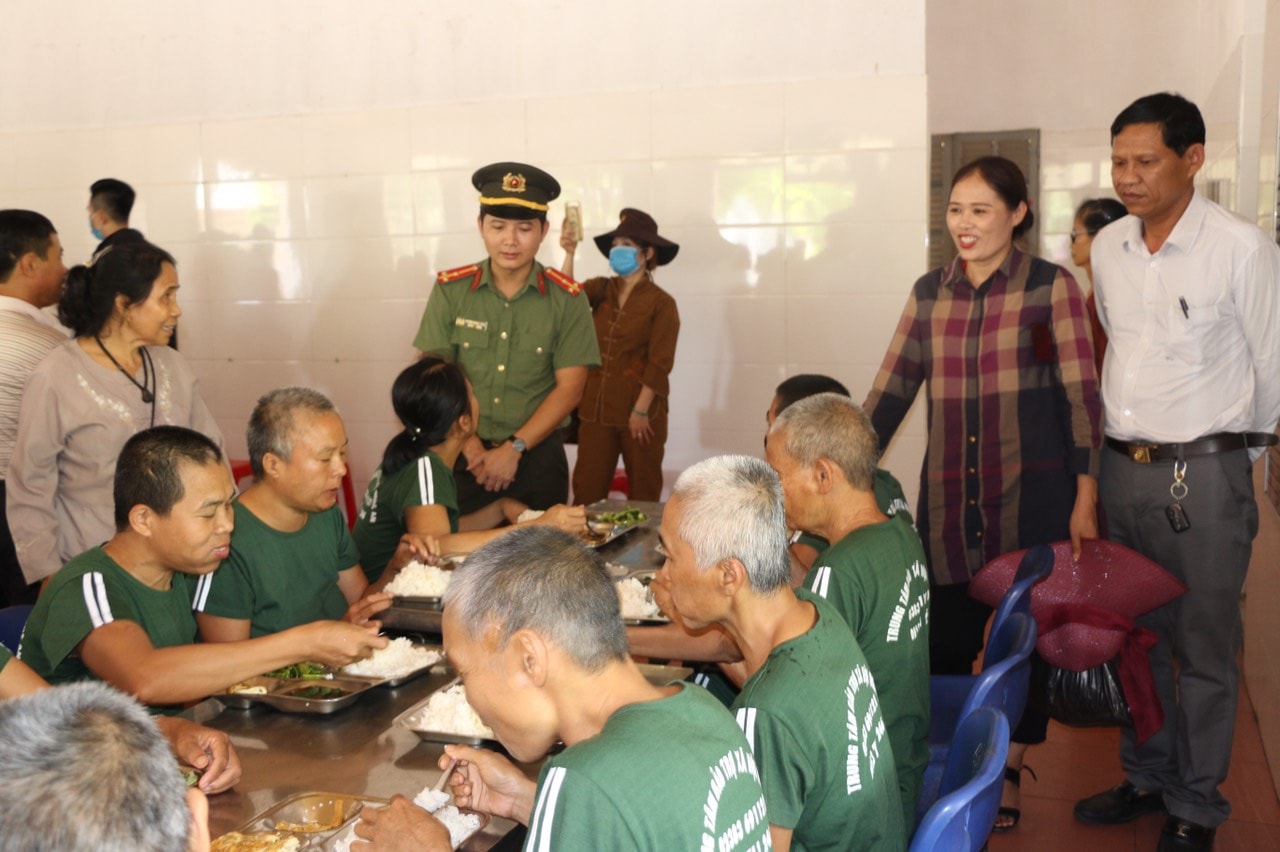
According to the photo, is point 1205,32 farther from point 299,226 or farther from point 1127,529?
point 299,226

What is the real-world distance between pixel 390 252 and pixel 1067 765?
3805mm

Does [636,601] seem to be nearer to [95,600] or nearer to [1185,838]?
[95,600]

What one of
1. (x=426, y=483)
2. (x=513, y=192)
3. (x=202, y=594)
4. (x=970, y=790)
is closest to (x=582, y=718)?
(x=970, y=790)

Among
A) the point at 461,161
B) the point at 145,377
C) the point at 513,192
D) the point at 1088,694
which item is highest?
the point at 461,161

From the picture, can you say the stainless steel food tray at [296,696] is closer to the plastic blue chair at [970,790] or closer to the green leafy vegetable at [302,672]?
the green leafy vegetable at [302,672]

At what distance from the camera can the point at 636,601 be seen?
2.81 meters

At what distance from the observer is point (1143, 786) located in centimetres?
341

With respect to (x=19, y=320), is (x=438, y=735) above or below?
below

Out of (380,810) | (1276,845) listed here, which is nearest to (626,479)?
(1276,845)

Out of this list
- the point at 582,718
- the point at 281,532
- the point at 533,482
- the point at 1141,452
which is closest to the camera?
the point at 582,718

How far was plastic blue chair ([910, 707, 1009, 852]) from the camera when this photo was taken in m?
1.50

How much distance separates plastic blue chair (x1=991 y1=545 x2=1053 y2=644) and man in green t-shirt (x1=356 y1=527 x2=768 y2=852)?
4.32ft

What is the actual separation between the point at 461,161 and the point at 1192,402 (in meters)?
3.59

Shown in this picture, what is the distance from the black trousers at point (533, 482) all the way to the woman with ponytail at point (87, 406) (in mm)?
1045
